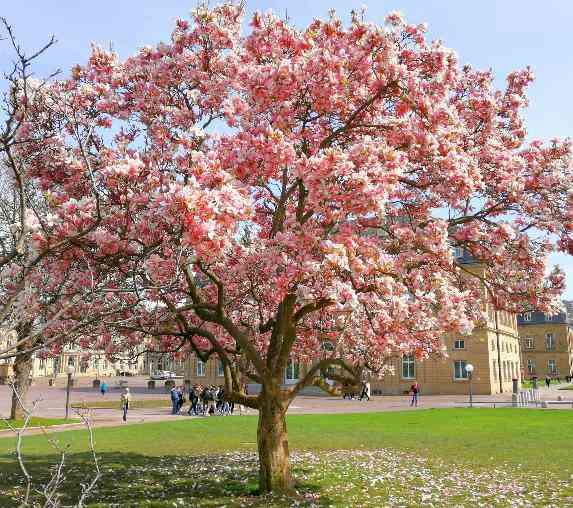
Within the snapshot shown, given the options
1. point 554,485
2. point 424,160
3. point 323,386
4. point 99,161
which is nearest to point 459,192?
point 424,160

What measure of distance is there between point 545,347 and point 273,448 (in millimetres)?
111768

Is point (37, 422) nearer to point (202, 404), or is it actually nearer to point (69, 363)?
point (69, 363)

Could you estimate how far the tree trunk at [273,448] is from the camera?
39.9 ft

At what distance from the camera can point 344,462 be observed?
17.2 m

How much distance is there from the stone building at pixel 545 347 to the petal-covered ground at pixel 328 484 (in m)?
102

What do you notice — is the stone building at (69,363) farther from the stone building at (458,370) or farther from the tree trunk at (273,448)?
the stone building at (458,370)

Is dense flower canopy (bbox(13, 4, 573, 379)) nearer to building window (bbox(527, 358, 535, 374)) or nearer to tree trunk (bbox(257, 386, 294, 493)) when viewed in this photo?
tree trunk (bbox(257, 386, 294, 493))

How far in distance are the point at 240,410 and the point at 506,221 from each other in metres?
33.3

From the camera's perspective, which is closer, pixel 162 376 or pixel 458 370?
pixel 458 370

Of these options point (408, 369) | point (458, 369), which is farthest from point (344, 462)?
point (408, 369)

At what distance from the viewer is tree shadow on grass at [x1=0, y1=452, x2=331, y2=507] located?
38.4 feet

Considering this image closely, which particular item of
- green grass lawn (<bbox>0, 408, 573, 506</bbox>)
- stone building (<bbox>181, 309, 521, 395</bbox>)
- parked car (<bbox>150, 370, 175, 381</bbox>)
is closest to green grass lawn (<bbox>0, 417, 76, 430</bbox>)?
green grass lawn (<bbox>0, 408, 573, 506</bbox>)

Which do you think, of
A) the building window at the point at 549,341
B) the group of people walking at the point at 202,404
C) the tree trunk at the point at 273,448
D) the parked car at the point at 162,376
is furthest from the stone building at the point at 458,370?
the building window at the point at 549,341

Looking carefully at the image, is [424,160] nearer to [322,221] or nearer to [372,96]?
[372,96]
